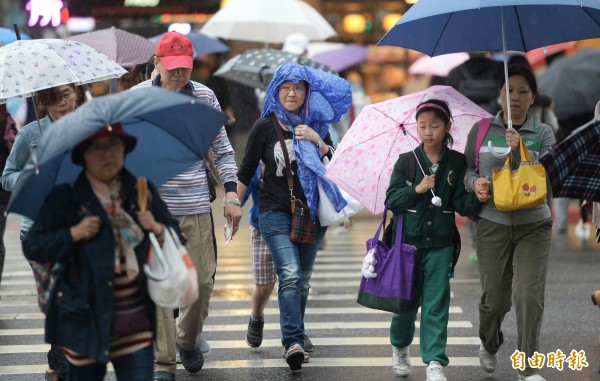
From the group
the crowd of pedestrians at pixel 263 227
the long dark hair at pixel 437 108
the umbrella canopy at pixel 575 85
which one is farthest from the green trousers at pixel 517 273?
the umbrella canopy at pixel 575 85

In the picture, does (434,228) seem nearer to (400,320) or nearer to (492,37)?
(400,320)

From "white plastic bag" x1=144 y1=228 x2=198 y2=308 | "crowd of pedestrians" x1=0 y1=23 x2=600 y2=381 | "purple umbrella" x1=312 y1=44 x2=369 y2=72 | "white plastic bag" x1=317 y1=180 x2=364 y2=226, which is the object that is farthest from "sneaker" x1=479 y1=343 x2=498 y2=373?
"purple umbrella" x1=312 y1=44 x2=369 y2=72

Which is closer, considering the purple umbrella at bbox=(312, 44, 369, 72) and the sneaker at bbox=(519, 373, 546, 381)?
the sneaker at bbox=(519, 373, 546, 381)

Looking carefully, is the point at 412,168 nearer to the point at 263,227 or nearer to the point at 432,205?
the point at 432,205

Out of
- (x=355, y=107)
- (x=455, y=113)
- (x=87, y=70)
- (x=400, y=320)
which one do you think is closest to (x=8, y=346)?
(x=87, y=70)

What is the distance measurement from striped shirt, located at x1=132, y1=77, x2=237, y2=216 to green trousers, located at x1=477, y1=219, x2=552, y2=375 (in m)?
1.74

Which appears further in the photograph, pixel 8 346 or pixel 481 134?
pixel 8 346

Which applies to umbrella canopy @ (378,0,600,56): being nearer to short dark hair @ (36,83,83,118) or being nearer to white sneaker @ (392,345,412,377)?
white sneaker @ (392,345,412,377)

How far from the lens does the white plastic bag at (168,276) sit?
4773 millimetres

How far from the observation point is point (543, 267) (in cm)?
661

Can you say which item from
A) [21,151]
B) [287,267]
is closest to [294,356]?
[287,267]

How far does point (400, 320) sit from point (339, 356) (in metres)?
1.12

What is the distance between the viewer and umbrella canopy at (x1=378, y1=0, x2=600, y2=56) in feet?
22.9

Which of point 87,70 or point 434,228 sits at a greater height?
point 87,70
